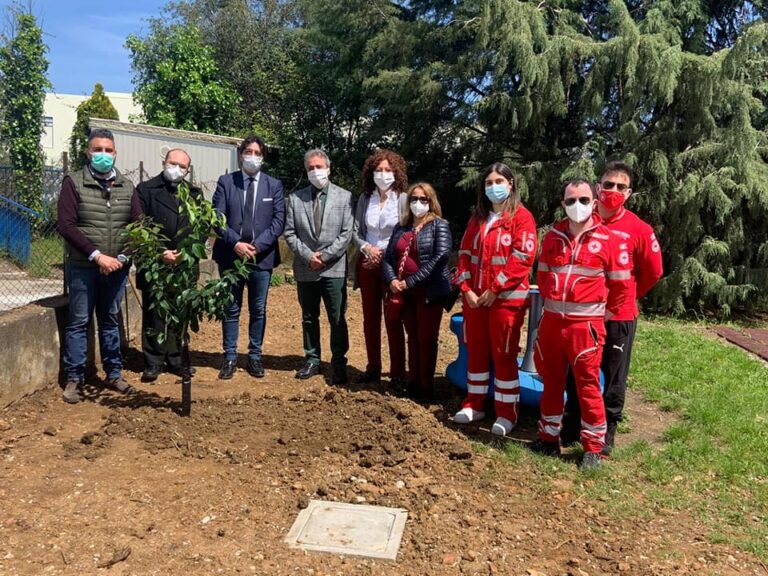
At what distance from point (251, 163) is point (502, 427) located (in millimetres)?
2857

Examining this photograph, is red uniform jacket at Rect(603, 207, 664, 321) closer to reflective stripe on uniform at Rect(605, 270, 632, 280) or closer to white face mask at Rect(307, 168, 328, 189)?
reflective stripe on uniform at Rect(605, 270, 632, 280)

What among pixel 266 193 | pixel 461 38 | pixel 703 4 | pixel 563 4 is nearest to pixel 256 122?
pixel 461 38

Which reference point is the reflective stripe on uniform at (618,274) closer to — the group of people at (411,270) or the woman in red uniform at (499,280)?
the group of people at (411,270)

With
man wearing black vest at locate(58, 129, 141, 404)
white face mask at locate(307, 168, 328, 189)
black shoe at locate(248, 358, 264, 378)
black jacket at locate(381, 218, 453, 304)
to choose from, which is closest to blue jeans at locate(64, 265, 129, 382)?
man wearing black vest at locate(58, 129, 141, 404)

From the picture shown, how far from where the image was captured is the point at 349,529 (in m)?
3.29

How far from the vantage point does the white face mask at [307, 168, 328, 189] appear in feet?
17.8

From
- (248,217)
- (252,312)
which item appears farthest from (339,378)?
(248,217)

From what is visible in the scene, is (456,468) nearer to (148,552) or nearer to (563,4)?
(148,552)

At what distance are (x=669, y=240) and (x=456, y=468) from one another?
21.5 ft

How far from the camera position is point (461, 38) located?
1017 cm

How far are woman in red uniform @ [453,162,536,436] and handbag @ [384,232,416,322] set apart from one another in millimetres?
531

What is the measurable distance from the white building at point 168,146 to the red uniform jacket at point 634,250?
9.52 m

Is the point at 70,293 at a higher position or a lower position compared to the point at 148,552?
higher

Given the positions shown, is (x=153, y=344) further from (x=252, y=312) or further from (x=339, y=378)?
(x=339, y=378)
